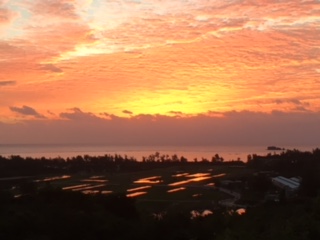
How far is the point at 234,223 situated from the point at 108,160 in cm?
6070

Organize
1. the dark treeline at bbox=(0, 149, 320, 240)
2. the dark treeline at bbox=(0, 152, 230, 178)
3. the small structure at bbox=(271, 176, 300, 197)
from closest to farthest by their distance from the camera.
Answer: the dark treeline at bbox=(0, 149, 320, 240)
the small structure at bbox=(271, 176, 300, 197)
the dark treeline at bbox=(0, 152, 230, 178)

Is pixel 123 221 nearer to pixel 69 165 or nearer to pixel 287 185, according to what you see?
pixel 287 185

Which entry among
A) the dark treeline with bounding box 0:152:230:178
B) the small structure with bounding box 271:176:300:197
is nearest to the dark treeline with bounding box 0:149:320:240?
the small structure with bounding box 271:176:300:197

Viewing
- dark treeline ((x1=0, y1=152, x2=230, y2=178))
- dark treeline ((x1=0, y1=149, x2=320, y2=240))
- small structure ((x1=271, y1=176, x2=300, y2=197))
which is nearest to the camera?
dark treeline ((x1=0, y1=149, x2=320, y2=240))

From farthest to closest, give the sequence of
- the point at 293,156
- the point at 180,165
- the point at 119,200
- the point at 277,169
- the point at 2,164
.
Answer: the point at 180,165
the point at 293,156
the point at 2,164
the point at 277,169
the point at 119,200

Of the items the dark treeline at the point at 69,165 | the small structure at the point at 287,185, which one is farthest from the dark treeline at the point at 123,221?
the dark treeline at the point at 69,165

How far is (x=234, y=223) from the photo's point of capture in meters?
18.6

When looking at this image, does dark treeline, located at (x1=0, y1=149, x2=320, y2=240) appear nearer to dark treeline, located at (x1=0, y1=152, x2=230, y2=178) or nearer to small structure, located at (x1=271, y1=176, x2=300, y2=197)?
small structure, located at (x1=271, y1=176, x2=300, y2=197)

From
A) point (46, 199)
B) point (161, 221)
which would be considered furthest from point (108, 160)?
point (161, 221)

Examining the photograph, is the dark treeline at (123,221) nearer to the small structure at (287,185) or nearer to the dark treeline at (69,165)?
the small structure at (287,185)

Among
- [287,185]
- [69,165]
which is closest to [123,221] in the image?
[287,185]

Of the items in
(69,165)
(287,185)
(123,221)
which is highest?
(69,165)

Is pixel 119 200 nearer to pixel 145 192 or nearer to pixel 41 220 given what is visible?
pixel 41 220

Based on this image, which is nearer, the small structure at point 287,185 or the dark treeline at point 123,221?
the dark treeline at point 123,221
